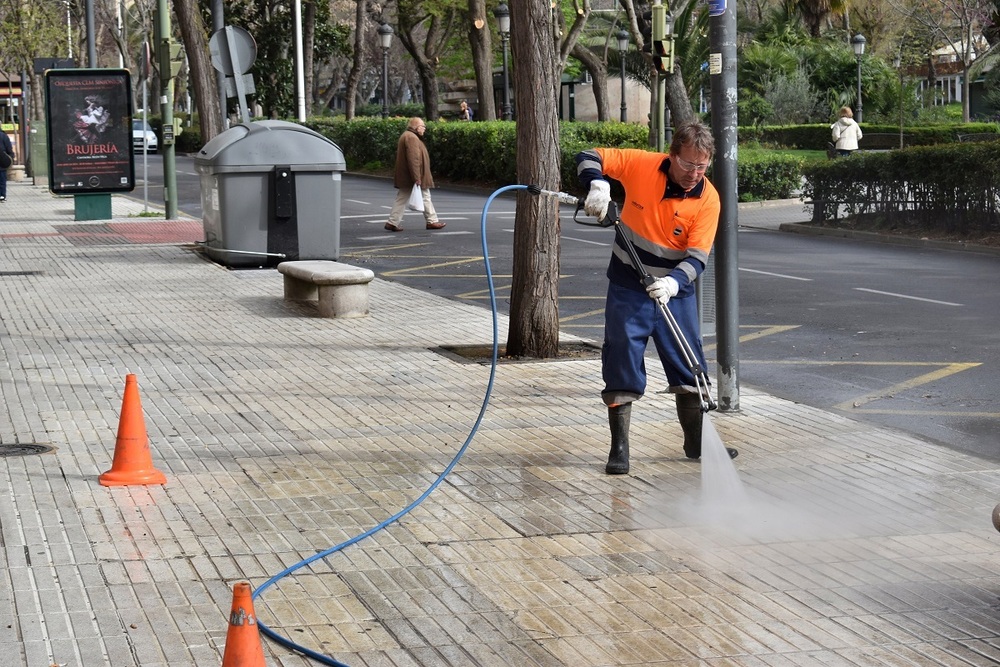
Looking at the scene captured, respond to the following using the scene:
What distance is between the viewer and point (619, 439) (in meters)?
6.96

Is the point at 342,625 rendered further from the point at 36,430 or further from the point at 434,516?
the point at 36,430

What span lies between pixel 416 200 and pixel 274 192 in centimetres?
569

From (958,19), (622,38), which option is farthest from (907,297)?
(958,19)

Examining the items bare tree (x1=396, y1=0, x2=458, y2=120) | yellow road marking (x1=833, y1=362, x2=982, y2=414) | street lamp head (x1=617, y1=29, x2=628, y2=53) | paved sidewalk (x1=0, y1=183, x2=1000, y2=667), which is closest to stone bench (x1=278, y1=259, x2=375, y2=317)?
paved sidewalk (x1=0, y1=183, x2=1000, y2=667)

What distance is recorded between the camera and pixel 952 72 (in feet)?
234

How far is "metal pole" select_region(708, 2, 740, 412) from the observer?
27.6 feet

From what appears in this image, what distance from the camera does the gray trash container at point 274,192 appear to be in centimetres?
1598

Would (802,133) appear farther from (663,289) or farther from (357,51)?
(663,289)

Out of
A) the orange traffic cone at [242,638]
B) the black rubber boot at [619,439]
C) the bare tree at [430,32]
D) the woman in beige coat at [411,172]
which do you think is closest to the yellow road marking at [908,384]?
the black rubber boot at [619,439]

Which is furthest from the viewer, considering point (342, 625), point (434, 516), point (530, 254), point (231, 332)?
point (231, 332)

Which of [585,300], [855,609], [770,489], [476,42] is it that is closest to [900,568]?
[855,609]

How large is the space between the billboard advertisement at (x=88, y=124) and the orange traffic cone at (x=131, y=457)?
54.6 feet

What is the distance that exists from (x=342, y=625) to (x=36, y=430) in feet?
12.2

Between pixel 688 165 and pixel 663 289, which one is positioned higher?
pixel 688 165
